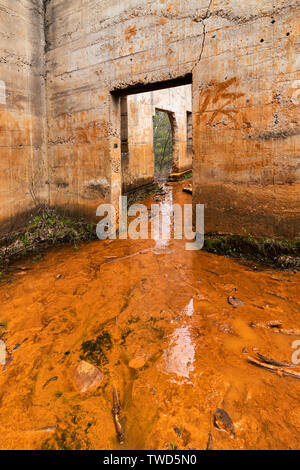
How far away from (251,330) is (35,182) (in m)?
4.84

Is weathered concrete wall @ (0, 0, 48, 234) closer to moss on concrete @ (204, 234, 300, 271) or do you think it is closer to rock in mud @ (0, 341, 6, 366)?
rock in mud @ (0, 341, 6, 366)

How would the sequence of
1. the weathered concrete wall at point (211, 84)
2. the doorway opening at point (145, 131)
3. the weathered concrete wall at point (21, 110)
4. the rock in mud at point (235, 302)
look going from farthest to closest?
the doorway opening at point (145, 131) → the weathered concrete wall at point (21, 110) → the weathered concrete wall at point (211, 84) → the rock in mud at point (235, 302)

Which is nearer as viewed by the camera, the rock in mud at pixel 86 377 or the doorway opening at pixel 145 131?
the rock in mud at pixel 86 377

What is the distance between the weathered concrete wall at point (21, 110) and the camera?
15.0ft

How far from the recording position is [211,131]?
387 cm

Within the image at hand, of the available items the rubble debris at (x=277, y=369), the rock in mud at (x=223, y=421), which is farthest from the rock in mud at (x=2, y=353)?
the rubble debris at (x=277, y=369)

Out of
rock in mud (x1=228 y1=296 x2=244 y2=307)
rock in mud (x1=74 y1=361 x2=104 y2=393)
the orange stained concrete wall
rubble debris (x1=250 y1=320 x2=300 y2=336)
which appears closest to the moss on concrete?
the orange stained concrete wall

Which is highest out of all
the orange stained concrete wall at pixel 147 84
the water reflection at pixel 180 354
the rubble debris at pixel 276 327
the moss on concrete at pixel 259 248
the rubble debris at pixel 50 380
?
the orange stained concrete wall at pixel 147 84

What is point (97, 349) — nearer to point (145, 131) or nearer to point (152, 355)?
point (152, 355)

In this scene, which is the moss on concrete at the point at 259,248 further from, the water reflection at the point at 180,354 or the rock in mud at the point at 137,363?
the rock in mud at the point at 137,363

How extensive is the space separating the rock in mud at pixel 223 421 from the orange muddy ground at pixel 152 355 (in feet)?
0.11

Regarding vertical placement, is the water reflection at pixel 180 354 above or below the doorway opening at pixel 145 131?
below

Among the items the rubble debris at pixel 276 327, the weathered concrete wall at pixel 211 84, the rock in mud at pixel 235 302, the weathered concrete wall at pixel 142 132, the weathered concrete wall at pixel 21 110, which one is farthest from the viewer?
the weathered concrete wall at pixel 142 132

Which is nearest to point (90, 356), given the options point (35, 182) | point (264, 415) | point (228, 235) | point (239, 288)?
point (264, 415)
